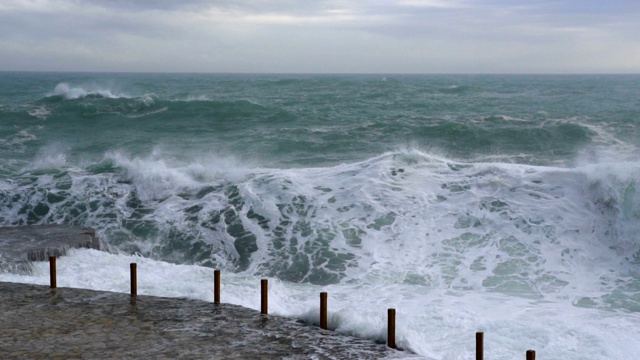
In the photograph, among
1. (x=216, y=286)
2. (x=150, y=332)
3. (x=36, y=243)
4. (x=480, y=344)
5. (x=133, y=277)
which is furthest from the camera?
(x=36, y=243)

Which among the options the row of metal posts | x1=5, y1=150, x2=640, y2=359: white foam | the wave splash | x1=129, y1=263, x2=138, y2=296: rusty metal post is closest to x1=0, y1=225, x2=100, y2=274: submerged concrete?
x1=5, y1=150, x2=640, y2=359: white foam

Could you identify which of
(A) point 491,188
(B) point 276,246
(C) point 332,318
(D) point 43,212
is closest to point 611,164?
(A) point 491,188

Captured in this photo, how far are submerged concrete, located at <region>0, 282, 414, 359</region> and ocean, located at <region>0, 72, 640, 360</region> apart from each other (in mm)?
535

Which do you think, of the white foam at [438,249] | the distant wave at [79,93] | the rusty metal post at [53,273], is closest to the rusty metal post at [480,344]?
the white foam at [438,249]

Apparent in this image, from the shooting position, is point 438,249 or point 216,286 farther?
point 438,249

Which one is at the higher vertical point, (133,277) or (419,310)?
(133,277)

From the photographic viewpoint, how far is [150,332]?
26.5 feet

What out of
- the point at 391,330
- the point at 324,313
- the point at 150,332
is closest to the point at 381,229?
the point at 324,313

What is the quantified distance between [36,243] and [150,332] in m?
5.70

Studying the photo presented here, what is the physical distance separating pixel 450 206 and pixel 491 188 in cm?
121

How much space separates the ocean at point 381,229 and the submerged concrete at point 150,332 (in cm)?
53

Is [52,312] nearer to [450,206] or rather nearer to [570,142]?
[450,206]

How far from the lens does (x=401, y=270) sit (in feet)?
42.7

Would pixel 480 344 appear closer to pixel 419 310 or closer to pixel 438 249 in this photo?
pixel 419 310
